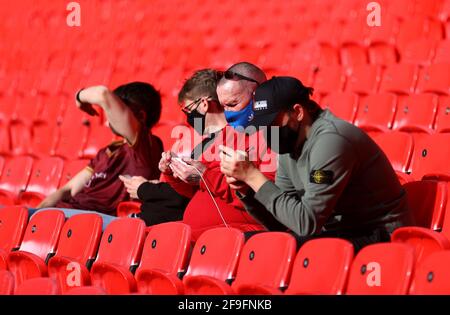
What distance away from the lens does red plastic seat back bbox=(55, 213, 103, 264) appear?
3176 mm

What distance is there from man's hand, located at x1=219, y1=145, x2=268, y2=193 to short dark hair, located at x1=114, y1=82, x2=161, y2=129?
1.22 meters

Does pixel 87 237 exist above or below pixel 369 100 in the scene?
below

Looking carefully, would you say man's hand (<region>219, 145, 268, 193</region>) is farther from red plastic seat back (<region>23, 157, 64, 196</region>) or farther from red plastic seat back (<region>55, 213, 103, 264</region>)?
red plastic seat back (<region>23, 157, 64, 196</region>)

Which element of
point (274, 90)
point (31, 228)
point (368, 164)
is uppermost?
point (274, 90)

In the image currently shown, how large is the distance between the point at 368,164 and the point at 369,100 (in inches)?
86.5

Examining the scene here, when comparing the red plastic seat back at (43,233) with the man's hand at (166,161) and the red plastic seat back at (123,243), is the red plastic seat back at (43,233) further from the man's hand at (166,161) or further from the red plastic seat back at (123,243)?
the man's hand at (166,161)

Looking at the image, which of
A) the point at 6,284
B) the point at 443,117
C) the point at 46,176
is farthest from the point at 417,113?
the point at 6,284

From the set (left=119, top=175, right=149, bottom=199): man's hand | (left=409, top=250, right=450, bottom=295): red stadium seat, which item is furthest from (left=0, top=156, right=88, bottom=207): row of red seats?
(left=409, top=250, right=450, bottom=295): red stadium seat

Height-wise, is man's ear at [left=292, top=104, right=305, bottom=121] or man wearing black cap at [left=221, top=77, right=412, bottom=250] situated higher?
man's ear at [left=292, top=104, right=305, bottom=121]

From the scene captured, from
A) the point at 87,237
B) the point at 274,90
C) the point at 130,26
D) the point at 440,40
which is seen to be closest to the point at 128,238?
the point at 87,237

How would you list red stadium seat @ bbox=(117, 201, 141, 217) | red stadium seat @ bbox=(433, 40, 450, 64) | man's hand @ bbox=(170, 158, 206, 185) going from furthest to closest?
red stadium seat @ bbox=(433, 40, 450, 64) → red stadium seat @ bbox=(117, 201, 141, 217) → man's hand @ bbox=(170, 158, 206, 185)

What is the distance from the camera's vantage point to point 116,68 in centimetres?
737

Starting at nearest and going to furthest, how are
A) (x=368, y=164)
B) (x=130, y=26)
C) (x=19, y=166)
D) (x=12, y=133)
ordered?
1. (x=368, y=164)
2. (x=19, y=166)
3. (x=12, y=133)
4. (x=130, y=26)
